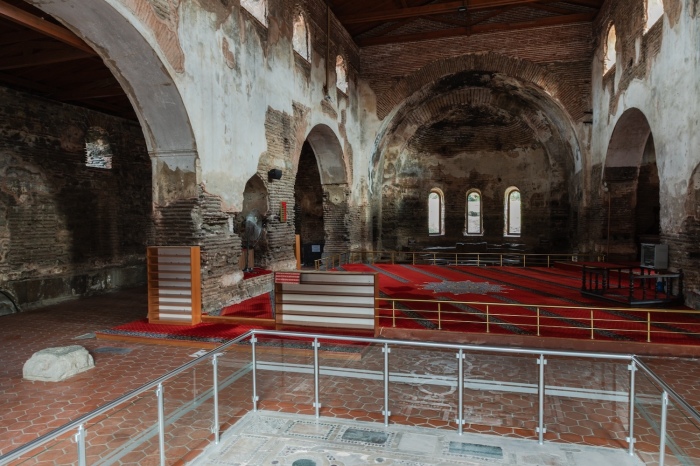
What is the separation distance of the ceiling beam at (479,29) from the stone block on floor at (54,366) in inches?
579

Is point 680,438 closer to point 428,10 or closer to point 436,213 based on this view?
point 428,10

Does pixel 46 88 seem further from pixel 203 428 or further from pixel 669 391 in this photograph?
pixel 669 391

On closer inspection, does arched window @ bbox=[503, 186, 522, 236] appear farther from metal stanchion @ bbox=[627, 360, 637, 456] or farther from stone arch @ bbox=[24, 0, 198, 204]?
metal stanchion @ bbox=[627, 360, 637, 456]

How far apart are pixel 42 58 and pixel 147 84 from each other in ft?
9.62

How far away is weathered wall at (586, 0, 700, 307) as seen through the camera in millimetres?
8445

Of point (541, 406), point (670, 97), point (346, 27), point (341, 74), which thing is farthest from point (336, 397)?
point (346, 27)

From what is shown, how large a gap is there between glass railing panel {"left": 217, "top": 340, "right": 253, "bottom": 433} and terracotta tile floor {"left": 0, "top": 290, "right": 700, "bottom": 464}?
0.01m

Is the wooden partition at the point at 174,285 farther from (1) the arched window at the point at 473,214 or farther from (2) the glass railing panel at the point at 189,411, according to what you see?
(1) the arched window at the point at 473,214

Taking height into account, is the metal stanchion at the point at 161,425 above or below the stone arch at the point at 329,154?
below

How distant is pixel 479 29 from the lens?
1606 cm

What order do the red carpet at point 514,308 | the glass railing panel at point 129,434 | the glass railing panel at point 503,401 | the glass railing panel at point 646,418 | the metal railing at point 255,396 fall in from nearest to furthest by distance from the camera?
the metal railing at point 255,396 → the glass railing panel at point 129,434 → the glass railing panel at point 646,418 → the glass railing panel at point 503,401 → the red carpet at point 514,308

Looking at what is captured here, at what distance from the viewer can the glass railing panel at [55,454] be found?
2.68 meters

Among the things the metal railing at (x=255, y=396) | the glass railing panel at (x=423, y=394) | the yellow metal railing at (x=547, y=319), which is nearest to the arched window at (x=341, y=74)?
the yellow metal railing at (x=547, y=319)

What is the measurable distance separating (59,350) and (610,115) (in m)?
14.3
